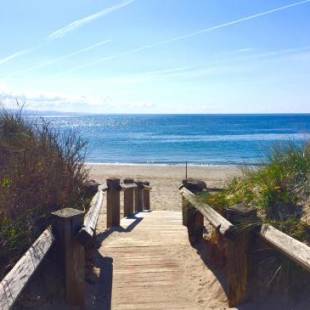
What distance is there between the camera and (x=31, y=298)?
12.9ft

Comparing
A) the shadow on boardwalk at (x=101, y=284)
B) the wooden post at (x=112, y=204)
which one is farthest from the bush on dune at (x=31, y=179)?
the wooden post at (x=112, y=204)

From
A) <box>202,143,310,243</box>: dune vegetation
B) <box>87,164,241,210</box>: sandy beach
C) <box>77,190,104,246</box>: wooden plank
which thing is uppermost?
<box>202,143,310,243</box>: dune vegetation

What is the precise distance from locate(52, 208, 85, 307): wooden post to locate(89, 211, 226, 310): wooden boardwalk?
53 centimetres

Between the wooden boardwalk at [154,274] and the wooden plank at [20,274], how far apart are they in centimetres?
140

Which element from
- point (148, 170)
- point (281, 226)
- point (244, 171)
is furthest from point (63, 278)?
point (148, 170)

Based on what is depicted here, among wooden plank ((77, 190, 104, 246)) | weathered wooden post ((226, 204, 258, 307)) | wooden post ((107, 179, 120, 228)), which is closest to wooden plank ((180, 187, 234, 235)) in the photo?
weathered wooden post ((226, 204, 258, 307))

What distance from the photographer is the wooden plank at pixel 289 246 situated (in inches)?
127

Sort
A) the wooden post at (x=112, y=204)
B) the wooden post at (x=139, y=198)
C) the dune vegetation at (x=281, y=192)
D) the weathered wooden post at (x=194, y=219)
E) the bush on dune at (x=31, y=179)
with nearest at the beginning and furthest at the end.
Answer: the bush on dune at (x=31, y=179), the dune vegetation at (x=281, y=192), the weathered wooden post at (x=194, y=219), the wooden post at (x=112, y=204), the wooden post at (x=139, y=198)

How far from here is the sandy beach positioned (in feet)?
58.0

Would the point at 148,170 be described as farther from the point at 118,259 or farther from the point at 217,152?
the point at 118,259

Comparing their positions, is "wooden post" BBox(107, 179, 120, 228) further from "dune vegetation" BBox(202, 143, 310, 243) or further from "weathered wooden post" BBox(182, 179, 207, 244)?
"dune vegetation" BBox(202, 143, 310, 243)

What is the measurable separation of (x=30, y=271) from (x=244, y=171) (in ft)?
12.1

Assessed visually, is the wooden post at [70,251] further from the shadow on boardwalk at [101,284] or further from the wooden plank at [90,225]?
the shadow on boardwalk at [101,284]

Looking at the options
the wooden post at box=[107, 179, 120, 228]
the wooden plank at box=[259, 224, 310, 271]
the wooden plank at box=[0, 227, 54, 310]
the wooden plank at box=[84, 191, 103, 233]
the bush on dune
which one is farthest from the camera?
the wooden post at box=[107, 179, 120, 228]
